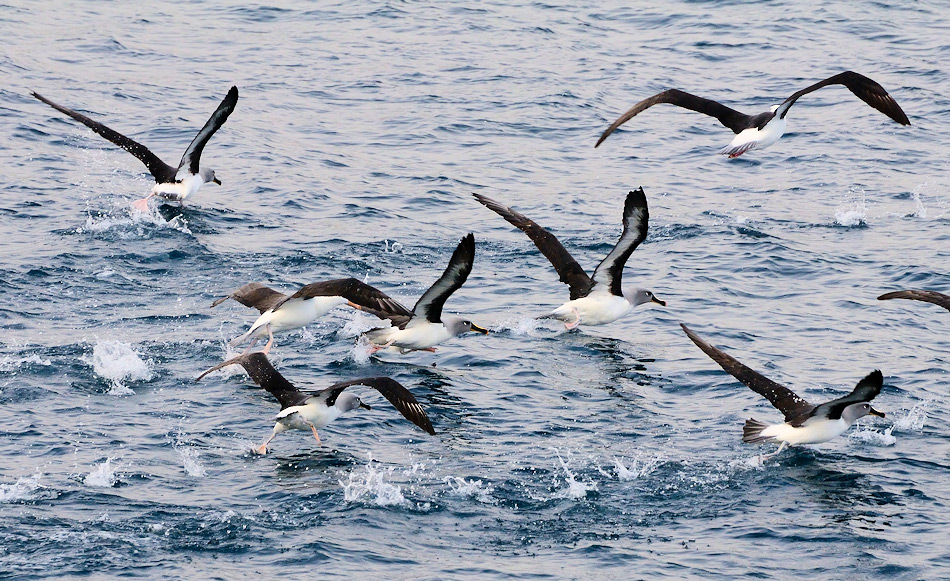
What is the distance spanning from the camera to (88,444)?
12859mm

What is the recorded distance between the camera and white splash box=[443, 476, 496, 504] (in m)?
12.2

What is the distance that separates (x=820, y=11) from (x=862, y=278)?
1816 cm

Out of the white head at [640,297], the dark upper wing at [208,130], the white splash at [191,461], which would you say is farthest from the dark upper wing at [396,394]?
the dark upper wing at [208,130]

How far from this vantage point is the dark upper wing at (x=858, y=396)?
11836 millimetres

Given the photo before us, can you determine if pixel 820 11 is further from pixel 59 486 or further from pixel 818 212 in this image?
pixel 59 486

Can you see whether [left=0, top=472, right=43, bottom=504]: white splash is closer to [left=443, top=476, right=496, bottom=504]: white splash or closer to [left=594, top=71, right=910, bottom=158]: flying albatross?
[left=443, top=476, right=496, bottom=504]: white splash

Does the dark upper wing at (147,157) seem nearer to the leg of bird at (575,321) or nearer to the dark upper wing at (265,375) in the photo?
the dark upper wing at (265,375)

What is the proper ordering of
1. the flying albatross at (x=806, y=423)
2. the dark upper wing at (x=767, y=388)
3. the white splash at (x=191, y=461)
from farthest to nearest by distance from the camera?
the dark upper wing at (x=767, y=388), the flying albatross at (x=806, y=423), the white splash at (x=191, y=461)

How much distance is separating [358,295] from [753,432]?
489 centimetres

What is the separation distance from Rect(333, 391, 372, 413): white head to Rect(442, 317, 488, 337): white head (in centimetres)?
246

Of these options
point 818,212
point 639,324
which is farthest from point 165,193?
point 818,212

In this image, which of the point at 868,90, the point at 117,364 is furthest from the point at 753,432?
the point at 117,364

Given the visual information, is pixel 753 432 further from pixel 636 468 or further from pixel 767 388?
pixel 636 468

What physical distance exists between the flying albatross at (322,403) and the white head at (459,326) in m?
2.38
